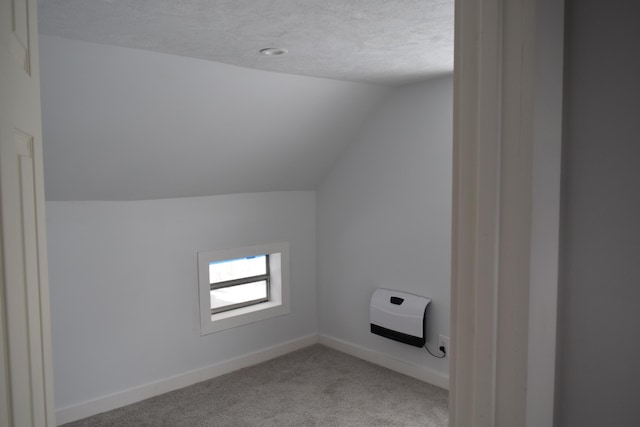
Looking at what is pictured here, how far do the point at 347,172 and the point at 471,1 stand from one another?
3.48 meters

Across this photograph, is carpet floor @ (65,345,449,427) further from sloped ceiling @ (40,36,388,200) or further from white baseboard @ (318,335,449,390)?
sloped ceiling @ (40,36,388,200)

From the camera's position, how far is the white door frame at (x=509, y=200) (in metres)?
0.67

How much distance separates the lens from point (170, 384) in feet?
11.8

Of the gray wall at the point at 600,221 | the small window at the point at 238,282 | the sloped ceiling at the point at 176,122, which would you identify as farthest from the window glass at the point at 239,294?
the gray wall at the point at 600,221

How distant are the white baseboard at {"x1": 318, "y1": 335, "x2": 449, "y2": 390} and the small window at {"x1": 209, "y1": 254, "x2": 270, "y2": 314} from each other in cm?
77

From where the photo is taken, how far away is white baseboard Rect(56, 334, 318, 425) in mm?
A: 3197

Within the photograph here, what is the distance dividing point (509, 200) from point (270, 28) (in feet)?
5.49

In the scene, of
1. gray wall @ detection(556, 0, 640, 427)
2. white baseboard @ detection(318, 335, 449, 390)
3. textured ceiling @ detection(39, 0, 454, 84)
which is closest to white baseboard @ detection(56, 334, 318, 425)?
white baseboard @ detection(318, 335, 449, 390)

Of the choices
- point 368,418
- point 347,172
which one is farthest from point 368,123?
point 368,418

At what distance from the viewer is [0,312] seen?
2.42ft

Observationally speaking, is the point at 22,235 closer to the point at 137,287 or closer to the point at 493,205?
the point at 493,205

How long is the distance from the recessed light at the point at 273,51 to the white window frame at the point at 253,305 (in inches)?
72.3

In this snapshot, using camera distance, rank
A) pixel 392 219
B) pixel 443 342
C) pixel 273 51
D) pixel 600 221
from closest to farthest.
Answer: pixel 600 221 → pixel 273 51 → pixel 443 342 → pixel 392 219

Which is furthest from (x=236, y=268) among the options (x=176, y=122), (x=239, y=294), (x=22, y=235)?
(x=22, y=235)
